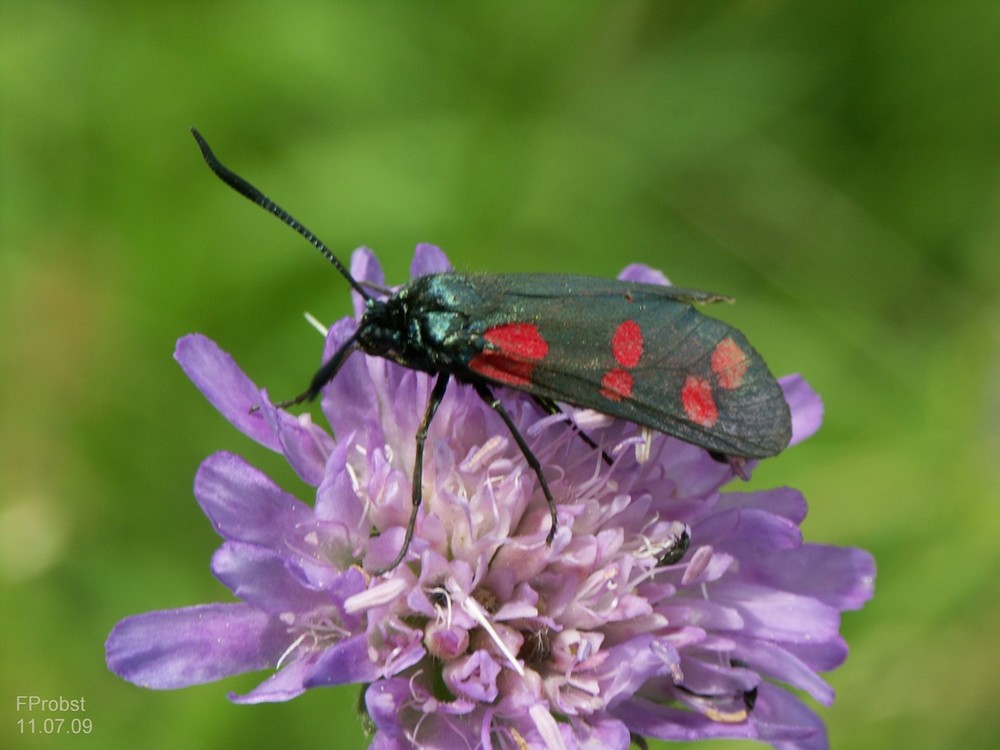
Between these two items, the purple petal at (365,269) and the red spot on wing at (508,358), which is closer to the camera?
the red spot on wing at (508,358)

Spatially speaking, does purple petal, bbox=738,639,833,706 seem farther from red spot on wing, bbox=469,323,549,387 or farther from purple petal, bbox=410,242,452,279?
purple petal, bbox=410,242,452,279

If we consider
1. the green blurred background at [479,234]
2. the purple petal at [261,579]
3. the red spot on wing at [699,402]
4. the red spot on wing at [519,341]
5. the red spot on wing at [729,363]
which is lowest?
the purple petal at [261,579]

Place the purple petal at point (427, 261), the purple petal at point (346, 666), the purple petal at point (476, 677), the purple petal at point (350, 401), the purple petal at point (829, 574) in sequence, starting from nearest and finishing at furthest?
the purple petal at point (346, 666), the purple petal at point (476, 677), the purple petal at point (350, 401), the purple petal at point (829, 574), the purple petal at point (427, 261)

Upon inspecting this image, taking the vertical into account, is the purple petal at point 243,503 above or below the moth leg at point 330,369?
below

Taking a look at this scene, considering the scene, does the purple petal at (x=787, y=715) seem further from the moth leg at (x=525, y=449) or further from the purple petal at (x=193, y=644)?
the purple petal at (x=193, y=644)

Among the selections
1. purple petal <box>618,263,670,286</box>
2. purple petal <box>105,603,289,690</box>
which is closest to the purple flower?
purple petal <box>105,603,289,690</box>

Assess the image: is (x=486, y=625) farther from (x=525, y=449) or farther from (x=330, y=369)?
(x=330, y=369)

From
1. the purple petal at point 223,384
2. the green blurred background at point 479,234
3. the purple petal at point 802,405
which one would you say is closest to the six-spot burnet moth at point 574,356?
the purple petal at point 223,384
